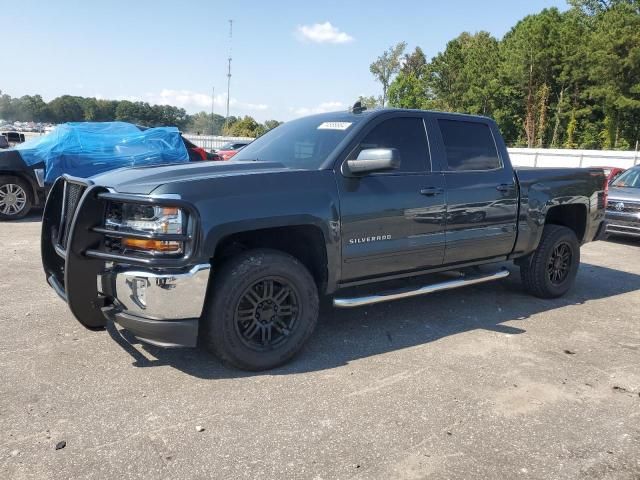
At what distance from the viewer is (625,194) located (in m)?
10.0

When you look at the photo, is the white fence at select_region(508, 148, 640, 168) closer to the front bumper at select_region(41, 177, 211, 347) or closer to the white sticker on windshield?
the white sticker on windshield

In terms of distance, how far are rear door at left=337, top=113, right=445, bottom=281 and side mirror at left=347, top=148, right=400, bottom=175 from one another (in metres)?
0.11

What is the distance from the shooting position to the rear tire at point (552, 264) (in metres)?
5.68

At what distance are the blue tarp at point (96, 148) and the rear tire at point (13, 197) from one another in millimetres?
436

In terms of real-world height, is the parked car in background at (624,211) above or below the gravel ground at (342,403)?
above

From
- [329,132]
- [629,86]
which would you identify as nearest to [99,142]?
[329,132]

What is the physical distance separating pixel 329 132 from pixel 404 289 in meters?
1.45

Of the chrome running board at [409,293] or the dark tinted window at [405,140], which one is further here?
the dark tinted window at [405,140]

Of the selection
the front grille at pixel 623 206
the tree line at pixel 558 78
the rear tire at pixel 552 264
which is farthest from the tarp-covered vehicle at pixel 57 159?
the tree line at pixel 558 78

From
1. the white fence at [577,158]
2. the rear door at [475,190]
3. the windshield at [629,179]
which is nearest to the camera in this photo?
the rear door at [475,190]

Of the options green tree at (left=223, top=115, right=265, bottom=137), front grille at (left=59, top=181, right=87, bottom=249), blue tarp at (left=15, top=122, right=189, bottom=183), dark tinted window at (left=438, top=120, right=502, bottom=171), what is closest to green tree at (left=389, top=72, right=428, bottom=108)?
green tree at (left=223, top=115, right=265, bottom=137)

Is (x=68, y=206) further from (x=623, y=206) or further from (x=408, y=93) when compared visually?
(x=408, y=93)

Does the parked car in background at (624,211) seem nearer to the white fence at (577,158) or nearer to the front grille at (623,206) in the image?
the front grille at (623,206)

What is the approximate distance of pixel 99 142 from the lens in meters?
10.1
